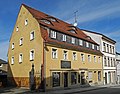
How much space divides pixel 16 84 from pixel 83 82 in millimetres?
10787

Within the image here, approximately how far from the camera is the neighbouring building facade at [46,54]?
28581mm

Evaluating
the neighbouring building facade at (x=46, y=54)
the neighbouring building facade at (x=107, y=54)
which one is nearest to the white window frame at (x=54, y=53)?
the neighbouring building facade at (x=46, y=54)

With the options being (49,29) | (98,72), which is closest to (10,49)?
(49,29)

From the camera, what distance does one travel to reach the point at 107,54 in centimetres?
4722

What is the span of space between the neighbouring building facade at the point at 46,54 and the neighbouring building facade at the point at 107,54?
5423 millimetres

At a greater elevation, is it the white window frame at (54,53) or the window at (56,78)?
Result: the white window frame at (54,53)

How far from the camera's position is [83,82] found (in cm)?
3644

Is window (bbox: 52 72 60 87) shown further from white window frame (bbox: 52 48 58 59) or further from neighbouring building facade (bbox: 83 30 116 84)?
neighbouring building facade (bbox: 83 30 116 84)

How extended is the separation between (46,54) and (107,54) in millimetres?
22383

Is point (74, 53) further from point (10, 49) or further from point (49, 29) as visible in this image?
point (10, 49)

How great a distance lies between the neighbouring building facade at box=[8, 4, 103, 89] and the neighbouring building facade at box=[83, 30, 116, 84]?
5.42 meters

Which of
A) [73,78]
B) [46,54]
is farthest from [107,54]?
[46,54]

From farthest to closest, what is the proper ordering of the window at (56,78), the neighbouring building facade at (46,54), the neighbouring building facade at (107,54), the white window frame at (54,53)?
the neighbouring building facade at (107,54)
the white window frame at (54,53)
the window at (56,78)
the neighbouring building facade at (46,54)

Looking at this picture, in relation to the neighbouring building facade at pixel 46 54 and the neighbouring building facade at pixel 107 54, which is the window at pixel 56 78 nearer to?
the neighbouring building facade at pixel 46 54
